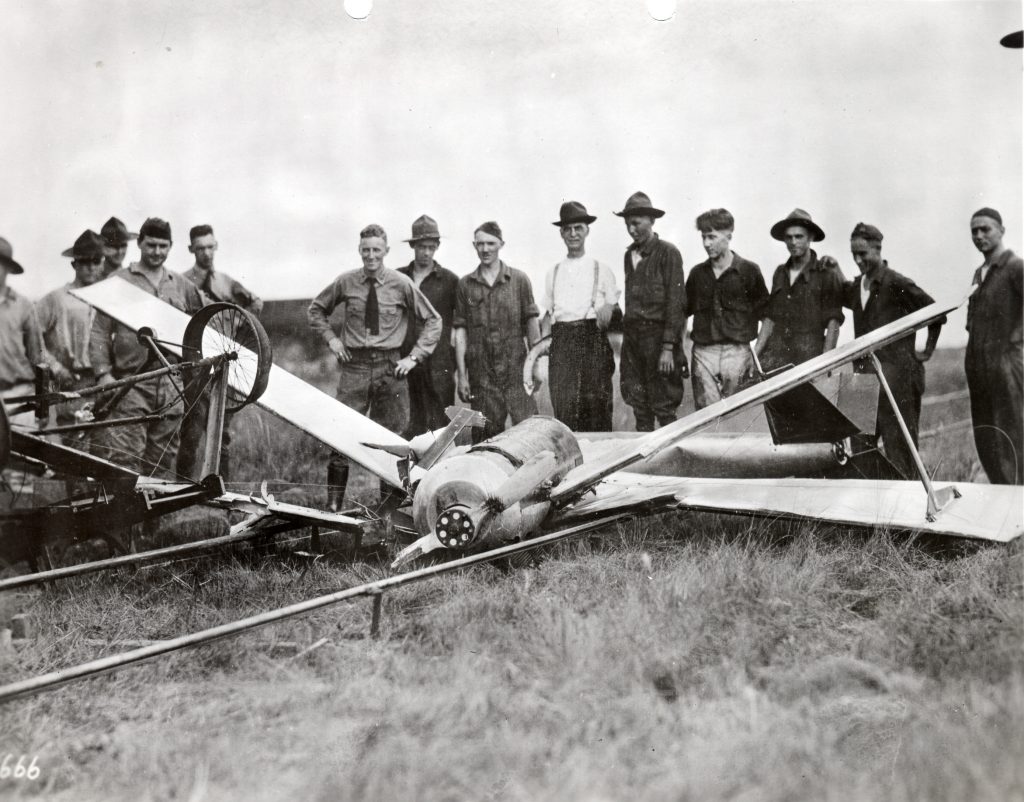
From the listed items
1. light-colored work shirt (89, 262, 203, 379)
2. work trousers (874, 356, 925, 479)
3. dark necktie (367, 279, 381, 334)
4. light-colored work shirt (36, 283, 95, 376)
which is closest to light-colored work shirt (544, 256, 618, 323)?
dark necktie (367, 279, 381, 334)

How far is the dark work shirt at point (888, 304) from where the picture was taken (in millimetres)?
5957

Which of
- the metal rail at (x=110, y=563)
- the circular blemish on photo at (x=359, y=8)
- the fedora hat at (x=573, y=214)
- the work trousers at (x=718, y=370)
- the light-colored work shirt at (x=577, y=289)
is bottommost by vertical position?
the metal rail at (x=110, y=563)

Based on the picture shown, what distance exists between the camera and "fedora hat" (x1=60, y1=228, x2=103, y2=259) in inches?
236

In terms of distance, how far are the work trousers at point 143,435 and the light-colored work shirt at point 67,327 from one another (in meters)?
0.45

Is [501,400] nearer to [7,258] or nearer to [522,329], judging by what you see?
[522,329]

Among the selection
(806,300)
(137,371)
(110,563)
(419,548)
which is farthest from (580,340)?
(110,563)

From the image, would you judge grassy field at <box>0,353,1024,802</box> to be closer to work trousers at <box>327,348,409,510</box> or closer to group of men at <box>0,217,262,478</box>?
group of men at <box>0,217,262,478</box>

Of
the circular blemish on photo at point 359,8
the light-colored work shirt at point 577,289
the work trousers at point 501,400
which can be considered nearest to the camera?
the circular blemish on photo at point 359,8

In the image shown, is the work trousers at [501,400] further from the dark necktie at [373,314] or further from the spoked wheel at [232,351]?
the spoked wheel at [232,351]

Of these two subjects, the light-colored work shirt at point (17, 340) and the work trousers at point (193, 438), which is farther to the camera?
the work trousers at point (193, 438)

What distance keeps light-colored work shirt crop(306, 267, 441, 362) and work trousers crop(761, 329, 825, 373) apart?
9.58 ft

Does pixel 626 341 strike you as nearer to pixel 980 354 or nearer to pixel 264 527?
pixel 980 354

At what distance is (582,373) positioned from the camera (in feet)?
23.5

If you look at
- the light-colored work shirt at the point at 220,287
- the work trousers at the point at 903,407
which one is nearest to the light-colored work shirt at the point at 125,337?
the light-colored work shirt at the point at 220,287
